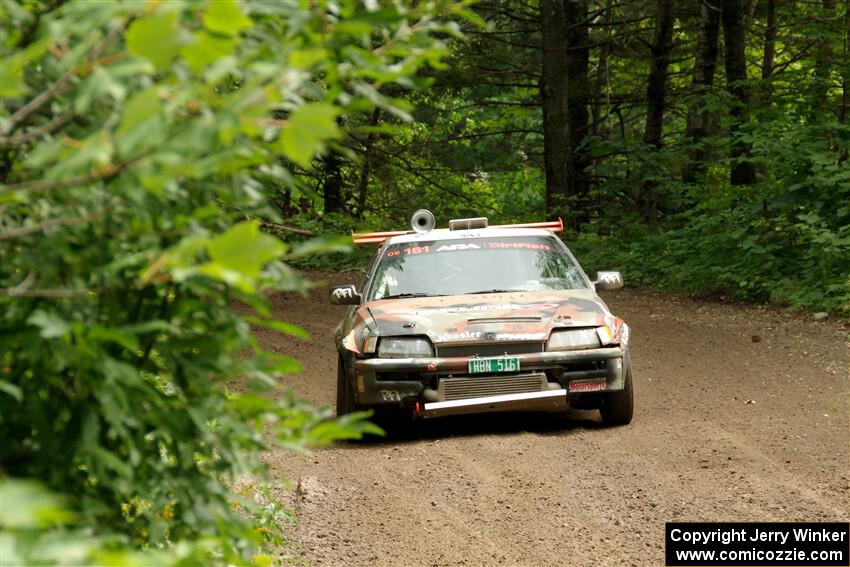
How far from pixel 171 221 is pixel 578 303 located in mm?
7374

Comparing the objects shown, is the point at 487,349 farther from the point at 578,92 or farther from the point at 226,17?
the point at 578,92

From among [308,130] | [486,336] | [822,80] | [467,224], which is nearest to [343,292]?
[486,336]

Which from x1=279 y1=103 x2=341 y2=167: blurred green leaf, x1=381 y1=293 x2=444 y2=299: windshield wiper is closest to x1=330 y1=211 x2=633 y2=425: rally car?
x1=381 y1=293 x2=444 y2=299: windshield wiper

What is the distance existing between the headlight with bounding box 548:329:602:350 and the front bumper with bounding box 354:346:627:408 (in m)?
0.05

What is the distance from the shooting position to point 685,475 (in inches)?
311

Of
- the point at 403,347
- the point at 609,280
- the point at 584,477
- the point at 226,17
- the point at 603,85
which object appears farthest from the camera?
the point at 603,85

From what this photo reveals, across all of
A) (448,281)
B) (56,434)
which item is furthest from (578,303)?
(56,434)

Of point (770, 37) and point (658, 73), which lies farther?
point (658, 73)

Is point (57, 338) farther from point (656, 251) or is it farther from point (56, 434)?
point (656, 251)

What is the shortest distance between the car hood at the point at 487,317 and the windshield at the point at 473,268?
45cm

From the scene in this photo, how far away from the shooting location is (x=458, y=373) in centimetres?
921

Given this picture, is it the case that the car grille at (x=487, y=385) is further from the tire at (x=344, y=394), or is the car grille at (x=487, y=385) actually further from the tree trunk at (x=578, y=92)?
the tree trunk at (x=578, y=92)

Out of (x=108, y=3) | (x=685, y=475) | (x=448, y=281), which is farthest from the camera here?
(x=448, y=281)
